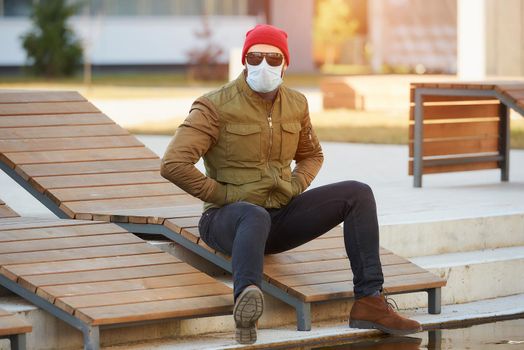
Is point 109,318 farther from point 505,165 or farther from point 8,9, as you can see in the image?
point 8,9

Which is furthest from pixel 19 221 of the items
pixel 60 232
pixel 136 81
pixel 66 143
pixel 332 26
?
pixel 332 26

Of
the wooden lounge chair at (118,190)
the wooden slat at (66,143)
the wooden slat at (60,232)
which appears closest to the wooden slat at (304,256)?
the wooden lounge chair at (118,190)

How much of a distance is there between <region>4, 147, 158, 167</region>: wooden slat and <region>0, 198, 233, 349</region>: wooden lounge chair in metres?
0.89

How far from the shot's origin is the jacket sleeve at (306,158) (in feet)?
23.4

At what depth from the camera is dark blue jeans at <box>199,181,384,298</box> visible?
670 centimetres

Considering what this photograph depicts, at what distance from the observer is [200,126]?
22.0 feet

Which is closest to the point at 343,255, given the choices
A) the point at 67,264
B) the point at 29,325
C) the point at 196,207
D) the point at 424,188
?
the point at 196,207

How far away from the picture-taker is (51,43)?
1686 inches

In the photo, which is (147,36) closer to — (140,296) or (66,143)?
(66,143)

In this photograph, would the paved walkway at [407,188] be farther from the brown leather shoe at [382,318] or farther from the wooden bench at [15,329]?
the wooden bench at [15,329]

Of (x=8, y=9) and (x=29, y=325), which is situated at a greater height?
(x=8, y=9)

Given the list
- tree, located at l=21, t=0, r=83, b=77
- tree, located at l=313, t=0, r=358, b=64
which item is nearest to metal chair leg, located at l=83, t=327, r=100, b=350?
tree, located at l=21, t=0, r=83, b=77

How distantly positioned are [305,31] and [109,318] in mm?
45010

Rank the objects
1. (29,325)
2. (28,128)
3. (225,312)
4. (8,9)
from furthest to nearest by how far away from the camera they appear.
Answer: (8,9)
(28,128)
(225,312)
(29,325)
